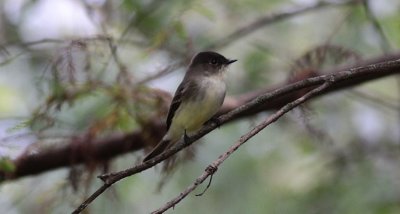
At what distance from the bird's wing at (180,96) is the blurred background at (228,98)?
0.93 ft

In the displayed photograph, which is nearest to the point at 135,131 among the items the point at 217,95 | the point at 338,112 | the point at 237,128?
the point at 217,95

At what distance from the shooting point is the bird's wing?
3.82 meters

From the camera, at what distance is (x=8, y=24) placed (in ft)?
19.5

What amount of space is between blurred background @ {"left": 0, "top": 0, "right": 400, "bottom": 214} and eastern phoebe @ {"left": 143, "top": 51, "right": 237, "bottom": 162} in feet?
0.64

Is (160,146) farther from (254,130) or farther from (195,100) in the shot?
(254,130)

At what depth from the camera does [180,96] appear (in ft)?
12.6

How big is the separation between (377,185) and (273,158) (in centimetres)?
116

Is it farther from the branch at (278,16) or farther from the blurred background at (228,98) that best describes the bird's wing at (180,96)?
the branch at (278,16)

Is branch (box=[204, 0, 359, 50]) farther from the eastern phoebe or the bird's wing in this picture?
the bird's wing

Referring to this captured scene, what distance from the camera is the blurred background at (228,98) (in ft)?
13.1

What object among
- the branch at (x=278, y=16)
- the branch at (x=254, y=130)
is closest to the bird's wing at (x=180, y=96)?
the branch at (x=278, y=16)

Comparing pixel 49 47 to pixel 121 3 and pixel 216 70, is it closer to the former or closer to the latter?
pixel 121 3

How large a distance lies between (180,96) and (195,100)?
0.51 feet

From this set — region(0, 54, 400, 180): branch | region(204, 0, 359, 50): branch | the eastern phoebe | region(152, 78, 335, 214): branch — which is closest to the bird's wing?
the eastern phoebe
